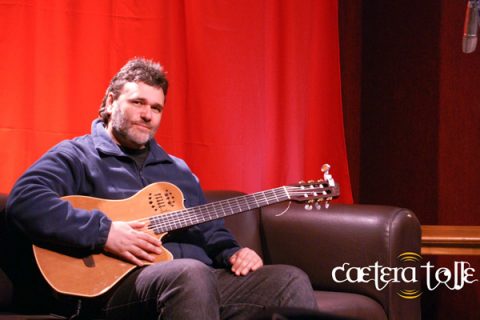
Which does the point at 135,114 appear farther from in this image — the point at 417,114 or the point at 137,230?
the point at 417,114

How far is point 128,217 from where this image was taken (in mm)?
2209

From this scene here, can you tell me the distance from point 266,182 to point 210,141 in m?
0.34

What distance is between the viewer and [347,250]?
2500 millimetres

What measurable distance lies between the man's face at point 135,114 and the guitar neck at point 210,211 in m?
0.35

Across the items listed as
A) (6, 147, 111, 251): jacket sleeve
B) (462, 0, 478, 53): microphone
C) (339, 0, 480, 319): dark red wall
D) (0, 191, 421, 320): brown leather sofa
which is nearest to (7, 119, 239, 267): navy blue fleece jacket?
(6, 147, 111, 251): jacket sleeve

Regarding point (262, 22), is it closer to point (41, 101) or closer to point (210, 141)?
point (210, 141)

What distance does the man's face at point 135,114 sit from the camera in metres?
2.45

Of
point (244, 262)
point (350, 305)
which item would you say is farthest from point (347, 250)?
point (244, 262)

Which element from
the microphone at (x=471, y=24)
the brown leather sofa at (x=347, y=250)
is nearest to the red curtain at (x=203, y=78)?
the brown leather sofa at (x=347, y=250)

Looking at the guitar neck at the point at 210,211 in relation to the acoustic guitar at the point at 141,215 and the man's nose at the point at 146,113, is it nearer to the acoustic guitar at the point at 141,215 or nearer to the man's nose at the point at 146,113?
the acoustic guitar at the point at 141,215

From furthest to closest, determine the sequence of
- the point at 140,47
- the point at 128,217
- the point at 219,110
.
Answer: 1. the point at 219,110
2. the point at 140,47
3. the point at 128,217

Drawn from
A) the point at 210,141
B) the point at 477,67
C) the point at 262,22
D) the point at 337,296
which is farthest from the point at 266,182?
the point at 477,67

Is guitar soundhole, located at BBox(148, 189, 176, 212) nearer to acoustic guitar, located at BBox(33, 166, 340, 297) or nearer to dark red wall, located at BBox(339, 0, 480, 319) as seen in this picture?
acoustic guitar, located at BBox(33, 166, 340, 297)

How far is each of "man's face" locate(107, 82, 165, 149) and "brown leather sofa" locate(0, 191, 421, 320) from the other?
0.45 meters
